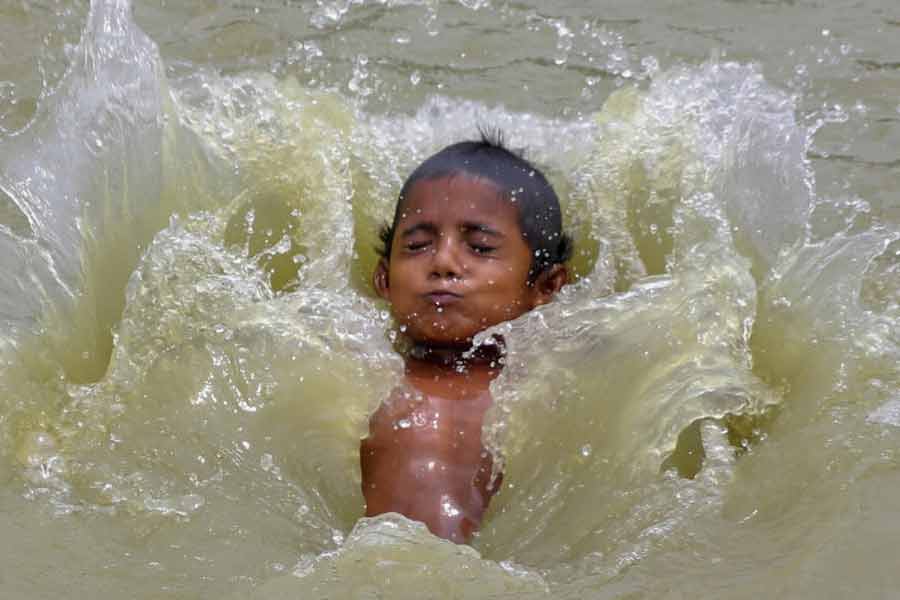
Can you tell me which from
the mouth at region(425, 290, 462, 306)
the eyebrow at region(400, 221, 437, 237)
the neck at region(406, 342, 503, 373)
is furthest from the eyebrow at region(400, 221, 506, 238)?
the neck at region(406, 342, 503, 373)

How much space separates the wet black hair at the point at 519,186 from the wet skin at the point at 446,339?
1.3 inches

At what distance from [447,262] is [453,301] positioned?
11 cm

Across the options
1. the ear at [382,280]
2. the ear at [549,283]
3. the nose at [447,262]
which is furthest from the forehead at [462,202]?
the ear at [382,280]

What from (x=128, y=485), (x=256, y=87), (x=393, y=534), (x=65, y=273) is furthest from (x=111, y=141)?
(x=393, y=534)

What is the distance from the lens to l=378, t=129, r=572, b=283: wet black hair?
414 cm

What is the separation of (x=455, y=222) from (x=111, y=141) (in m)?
1.10

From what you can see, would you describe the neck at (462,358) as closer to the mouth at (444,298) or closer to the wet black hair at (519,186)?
the mouth at (444,298)

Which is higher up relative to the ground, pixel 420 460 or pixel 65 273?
pixel 65 273

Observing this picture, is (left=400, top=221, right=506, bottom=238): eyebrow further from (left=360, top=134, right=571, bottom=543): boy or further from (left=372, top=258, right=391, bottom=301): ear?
(left=372, top=258, right=391, bottom=301): ear

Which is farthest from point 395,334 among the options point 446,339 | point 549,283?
point 549,283

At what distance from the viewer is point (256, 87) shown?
494 cm

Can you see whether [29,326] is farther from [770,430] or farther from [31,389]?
[770,430]

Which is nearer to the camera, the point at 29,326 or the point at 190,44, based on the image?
the point at 29,326

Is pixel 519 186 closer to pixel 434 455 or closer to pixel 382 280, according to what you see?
pixel 382 280
